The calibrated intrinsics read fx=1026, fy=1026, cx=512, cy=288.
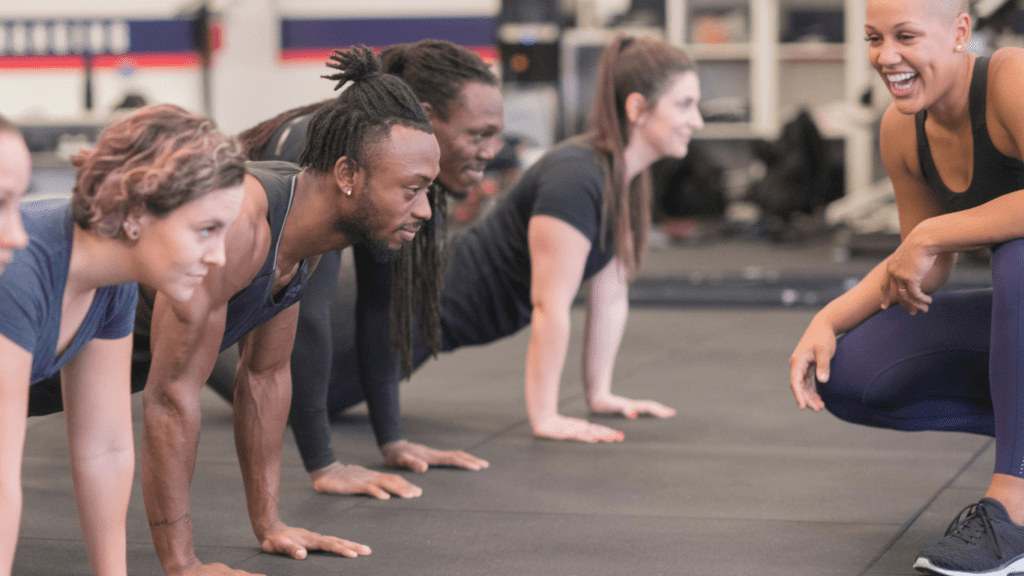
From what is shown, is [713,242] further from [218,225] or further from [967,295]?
[218,225]

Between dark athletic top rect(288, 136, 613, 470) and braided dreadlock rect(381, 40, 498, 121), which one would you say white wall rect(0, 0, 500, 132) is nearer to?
dark athletic top rect(288, 136, 613, 470)

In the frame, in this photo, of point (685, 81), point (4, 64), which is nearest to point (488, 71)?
point (685, 81)

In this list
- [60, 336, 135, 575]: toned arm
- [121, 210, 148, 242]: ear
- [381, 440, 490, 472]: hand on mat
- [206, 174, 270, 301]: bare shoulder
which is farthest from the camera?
[381, 440, 490, 472]: hand on mat

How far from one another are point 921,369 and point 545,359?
0.86 m

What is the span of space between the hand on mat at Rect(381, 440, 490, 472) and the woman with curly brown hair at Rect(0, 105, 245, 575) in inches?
38.6

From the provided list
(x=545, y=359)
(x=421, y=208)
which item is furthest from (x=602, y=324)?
(x=421, y=208)

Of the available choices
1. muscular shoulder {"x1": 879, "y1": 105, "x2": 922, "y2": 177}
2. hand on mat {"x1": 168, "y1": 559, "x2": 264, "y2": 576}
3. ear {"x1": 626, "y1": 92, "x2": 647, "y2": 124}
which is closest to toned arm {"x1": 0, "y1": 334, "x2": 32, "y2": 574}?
hand on mat {"x1": 168, "y1": 559, "x2": 264, "y2": 576}

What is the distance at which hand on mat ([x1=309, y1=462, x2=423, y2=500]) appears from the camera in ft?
6.27

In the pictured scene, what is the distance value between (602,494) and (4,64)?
905 cm

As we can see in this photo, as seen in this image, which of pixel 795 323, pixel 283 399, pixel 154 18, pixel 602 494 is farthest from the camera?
pixel 154 18

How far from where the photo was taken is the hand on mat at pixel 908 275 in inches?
60.9

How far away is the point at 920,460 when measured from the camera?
212 cm

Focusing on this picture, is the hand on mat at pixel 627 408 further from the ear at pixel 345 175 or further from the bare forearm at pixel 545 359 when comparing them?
the ear at pixel 345 175

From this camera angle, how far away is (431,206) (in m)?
2.04
